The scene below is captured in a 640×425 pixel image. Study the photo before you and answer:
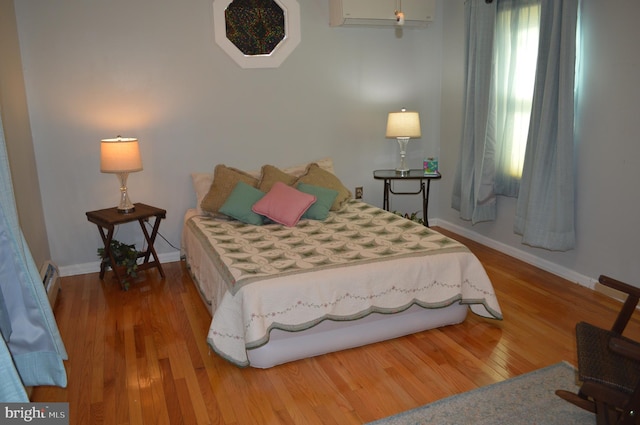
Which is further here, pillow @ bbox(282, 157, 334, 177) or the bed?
pillow @ bbox(282, 157, 334, 177)

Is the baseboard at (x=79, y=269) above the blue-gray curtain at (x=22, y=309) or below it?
below

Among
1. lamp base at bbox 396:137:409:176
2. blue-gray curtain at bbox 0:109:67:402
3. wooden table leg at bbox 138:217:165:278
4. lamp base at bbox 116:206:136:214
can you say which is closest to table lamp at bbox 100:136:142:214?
lamp base at bbox 116:206:136:214

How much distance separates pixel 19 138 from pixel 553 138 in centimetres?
370

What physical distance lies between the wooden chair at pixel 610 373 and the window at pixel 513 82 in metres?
2.11

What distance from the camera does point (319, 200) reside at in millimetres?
3994

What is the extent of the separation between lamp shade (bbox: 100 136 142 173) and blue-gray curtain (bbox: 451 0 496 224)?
110 inches

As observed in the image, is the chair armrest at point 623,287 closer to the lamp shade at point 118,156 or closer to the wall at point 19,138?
the lamp shade at point 118,156

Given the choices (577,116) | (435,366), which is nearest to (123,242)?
(435,366)

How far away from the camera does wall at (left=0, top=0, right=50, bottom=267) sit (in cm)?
321

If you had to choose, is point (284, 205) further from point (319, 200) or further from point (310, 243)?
point (310, 243)

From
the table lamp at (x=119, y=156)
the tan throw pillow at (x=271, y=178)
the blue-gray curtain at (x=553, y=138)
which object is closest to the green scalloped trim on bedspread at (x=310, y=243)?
the tan throw pillow at (x=271, y=178)

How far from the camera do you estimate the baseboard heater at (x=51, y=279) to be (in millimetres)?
3521

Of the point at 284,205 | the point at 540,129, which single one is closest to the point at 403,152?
the point at 540,129

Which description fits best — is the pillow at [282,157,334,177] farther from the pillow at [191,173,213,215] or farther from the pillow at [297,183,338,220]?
the pillow at [191,173,213,215]
